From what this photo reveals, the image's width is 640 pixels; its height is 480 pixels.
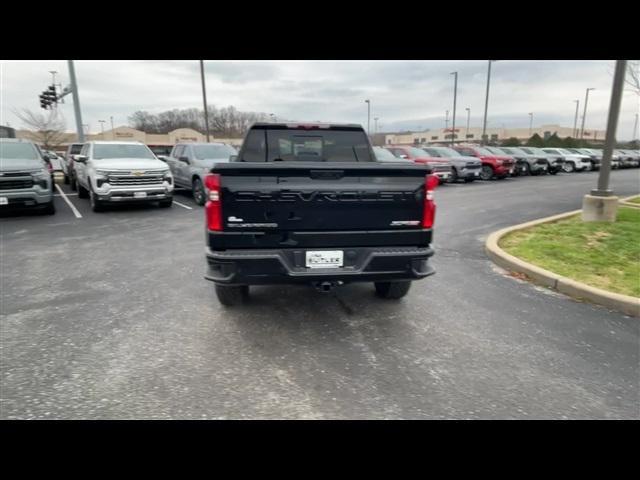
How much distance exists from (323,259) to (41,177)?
9226mm

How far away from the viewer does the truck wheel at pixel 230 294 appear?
4120 mm

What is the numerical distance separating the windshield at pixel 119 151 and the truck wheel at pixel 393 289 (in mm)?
9307

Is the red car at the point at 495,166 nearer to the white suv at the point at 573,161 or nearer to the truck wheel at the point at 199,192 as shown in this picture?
the white suv at the point at 573,161

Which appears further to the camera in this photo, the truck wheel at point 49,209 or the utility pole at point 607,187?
the truck wheel at point 49,209

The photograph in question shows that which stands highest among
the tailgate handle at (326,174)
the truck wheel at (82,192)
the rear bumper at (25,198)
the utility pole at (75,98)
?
the utility pole at (75,98)

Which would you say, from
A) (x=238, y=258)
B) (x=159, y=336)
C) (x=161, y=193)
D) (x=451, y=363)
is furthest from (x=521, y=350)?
(x=161, y=193)

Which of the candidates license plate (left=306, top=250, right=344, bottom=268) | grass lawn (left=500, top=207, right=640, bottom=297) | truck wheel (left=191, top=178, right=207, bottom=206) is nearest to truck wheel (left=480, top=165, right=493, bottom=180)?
grass lawn (left=500, top=207, right=640, bottom=297)

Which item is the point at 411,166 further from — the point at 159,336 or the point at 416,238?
the point at 159,336

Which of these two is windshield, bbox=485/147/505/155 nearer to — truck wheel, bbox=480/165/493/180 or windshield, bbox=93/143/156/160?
truck wheel, bbox=480/165/493/180

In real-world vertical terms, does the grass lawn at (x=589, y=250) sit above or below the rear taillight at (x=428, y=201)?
below

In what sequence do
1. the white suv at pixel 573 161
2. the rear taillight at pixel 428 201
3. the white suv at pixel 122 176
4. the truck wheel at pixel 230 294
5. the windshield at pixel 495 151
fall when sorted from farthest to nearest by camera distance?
the white suv at pixel 573 161 < the windshield at pixel 495 151 < the white suv at pixel 122 176 < the truck wheel at pixel 230 294 < the rear taillight at pixel 428 201

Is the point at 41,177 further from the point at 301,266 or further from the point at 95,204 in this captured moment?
the point at 301,266

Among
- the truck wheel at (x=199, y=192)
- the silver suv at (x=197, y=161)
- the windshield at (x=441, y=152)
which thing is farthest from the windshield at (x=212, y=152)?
the windshield at (x=441, y=152)
